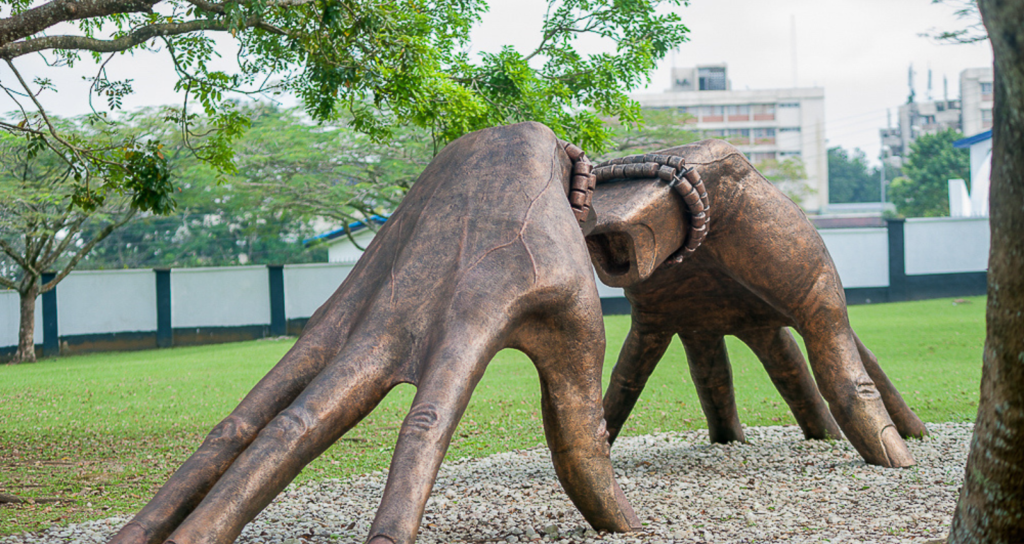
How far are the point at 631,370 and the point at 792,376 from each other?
1176 mm

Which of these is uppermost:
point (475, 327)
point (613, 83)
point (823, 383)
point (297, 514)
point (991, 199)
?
point (613, 83)

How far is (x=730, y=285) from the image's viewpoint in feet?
16.8

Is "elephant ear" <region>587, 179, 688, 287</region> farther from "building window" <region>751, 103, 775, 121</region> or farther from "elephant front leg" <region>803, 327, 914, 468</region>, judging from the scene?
"building window" <region>751, 103, 775, 121</region>

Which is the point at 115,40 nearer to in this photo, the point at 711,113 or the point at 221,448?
the point at 221,448

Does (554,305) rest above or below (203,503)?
above

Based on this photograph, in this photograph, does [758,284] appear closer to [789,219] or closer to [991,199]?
[789,219]

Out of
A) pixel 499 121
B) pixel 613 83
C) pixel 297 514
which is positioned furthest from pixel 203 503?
pixel 613 83

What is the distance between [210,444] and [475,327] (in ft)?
3.42

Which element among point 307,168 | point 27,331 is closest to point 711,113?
point 307,168

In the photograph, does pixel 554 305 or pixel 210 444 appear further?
pixel 554 305

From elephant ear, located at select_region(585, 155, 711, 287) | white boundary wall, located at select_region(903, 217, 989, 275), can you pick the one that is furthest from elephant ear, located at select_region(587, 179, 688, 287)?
white boundary wall, located at select_region(903, 217, 989, 275)

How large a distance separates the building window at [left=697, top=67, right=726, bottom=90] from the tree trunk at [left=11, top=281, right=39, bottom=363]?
45.7 metres

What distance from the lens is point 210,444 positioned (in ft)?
9.46

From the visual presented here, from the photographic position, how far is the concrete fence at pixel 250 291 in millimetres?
18250
